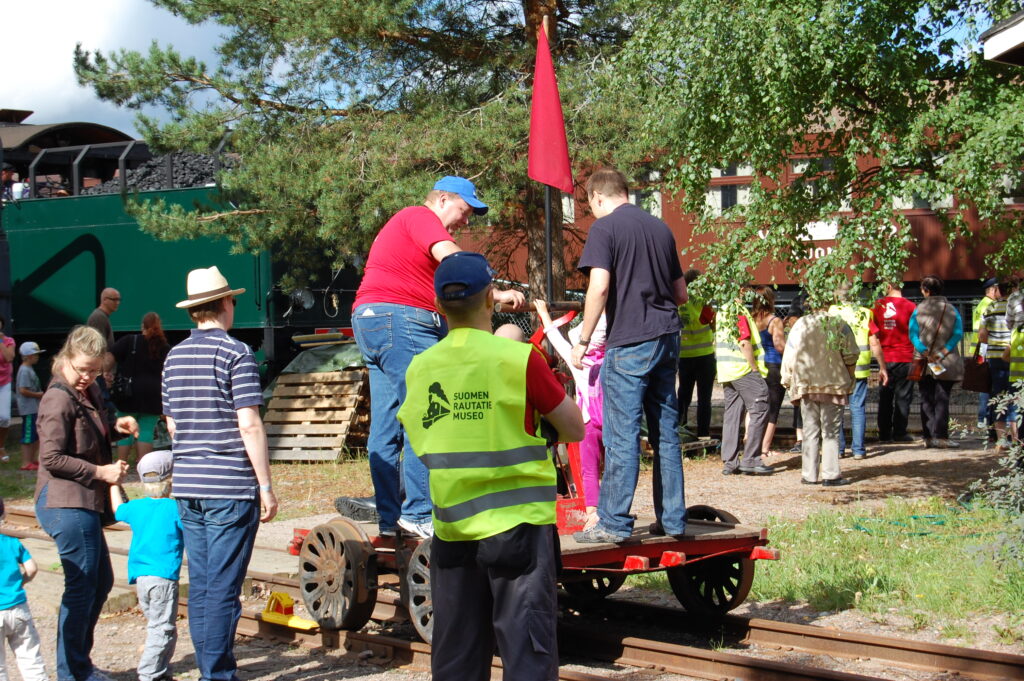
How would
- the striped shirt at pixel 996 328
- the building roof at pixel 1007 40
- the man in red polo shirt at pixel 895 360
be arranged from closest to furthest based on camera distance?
the building roof at pixel 1007 40
the striped shirt at pixel 996 328
the man in red polo shirt at pixel 895 360

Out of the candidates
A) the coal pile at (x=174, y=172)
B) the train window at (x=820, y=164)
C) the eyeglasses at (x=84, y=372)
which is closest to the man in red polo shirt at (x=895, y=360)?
the train window at (x=820, y=164)

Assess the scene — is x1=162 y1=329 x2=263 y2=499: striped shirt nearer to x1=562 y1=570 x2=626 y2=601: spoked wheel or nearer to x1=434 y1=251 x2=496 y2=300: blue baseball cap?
x1=434 y1=251 x2=496 y2=300: blue baseball cap

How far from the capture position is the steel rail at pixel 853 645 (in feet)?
17.5

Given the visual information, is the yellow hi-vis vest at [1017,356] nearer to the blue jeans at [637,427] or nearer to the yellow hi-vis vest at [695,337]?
the yellow hi-vis vest at [695,337]

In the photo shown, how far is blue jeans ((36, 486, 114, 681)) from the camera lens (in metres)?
5.27

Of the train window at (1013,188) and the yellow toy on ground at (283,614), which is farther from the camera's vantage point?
the train window at (1013,188)

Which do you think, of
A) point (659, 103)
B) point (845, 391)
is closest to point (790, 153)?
point (659, 103)

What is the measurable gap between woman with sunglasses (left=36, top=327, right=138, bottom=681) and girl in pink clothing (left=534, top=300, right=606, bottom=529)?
2371 millimetres

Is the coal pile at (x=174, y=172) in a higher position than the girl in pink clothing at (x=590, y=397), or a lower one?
higher

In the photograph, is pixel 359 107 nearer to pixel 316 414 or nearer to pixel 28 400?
pixel 316 414

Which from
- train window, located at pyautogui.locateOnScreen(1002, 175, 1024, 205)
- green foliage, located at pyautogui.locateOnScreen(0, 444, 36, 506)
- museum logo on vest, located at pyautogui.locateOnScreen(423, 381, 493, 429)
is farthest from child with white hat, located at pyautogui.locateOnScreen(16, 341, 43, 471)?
museum logo on vest, located at pyautogui.locateOnScreen(423, 381, 493, 429)

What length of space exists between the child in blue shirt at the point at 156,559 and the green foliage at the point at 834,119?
17.1 feet

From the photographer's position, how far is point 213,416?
511cm

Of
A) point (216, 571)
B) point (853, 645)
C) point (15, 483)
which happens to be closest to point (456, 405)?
point (216, 571)
